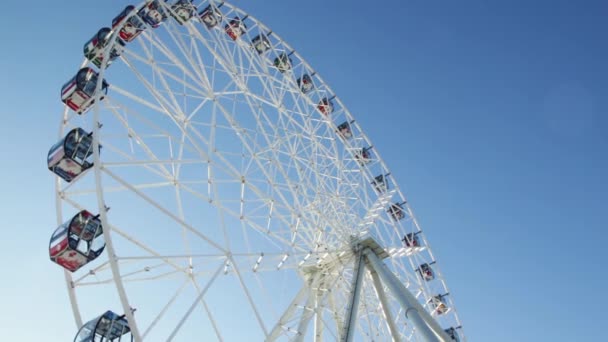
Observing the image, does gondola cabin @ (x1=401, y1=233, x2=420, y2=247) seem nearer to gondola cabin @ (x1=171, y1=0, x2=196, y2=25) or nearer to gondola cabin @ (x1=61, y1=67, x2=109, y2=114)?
gondola cabin @ (x1=171, y1=0, x2=196, y2=25)

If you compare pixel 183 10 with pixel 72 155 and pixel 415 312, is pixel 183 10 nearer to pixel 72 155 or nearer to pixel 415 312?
pixel 72 155

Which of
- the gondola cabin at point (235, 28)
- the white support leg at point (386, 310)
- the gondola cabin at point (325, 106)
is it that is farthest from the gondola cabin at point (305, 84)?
the white support leg at point (386, 310)

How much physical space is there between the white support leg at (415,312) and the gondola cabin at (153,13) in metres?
12.5

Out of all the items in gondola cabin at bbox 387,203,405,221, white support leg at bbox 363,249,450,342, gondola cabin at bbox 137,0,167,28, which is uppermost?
gondola cabin at bbox 137,0,167,28

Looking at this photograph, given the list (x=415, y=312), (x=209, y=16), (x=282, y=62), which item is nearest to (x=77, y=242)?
(x=415, y=312)

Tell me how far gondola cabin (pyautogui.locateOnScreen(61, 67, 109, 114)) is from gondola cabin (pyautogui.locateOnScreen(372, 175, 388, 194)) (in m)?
15.4

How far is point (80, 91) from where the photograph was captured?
49.1 ft

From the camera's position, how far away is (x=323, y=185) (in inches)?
858

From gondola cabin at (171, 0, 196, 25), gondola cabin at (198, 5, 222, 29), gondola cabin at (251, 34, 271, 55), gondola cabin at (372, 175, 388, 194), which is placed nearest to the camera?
gondola cabin at (171, 0, 196, 25)

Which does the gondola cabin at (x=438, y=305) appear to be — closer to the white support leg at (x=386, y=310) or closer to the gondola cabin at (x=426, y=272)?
the gondola cabin at (x=426, y=272)

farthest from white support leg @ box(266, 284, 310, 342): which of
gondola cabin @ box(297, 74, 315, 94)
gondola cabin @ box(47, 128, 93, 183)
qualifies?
gondola cabin @ box(297, 74, 315, 94)

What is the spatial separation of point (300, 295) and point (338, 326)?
6.54 ft

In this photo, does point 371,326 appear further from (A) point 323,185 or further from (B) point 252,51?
(B) point 252,51

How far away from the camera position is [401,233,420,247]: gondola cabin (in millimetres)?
25648
